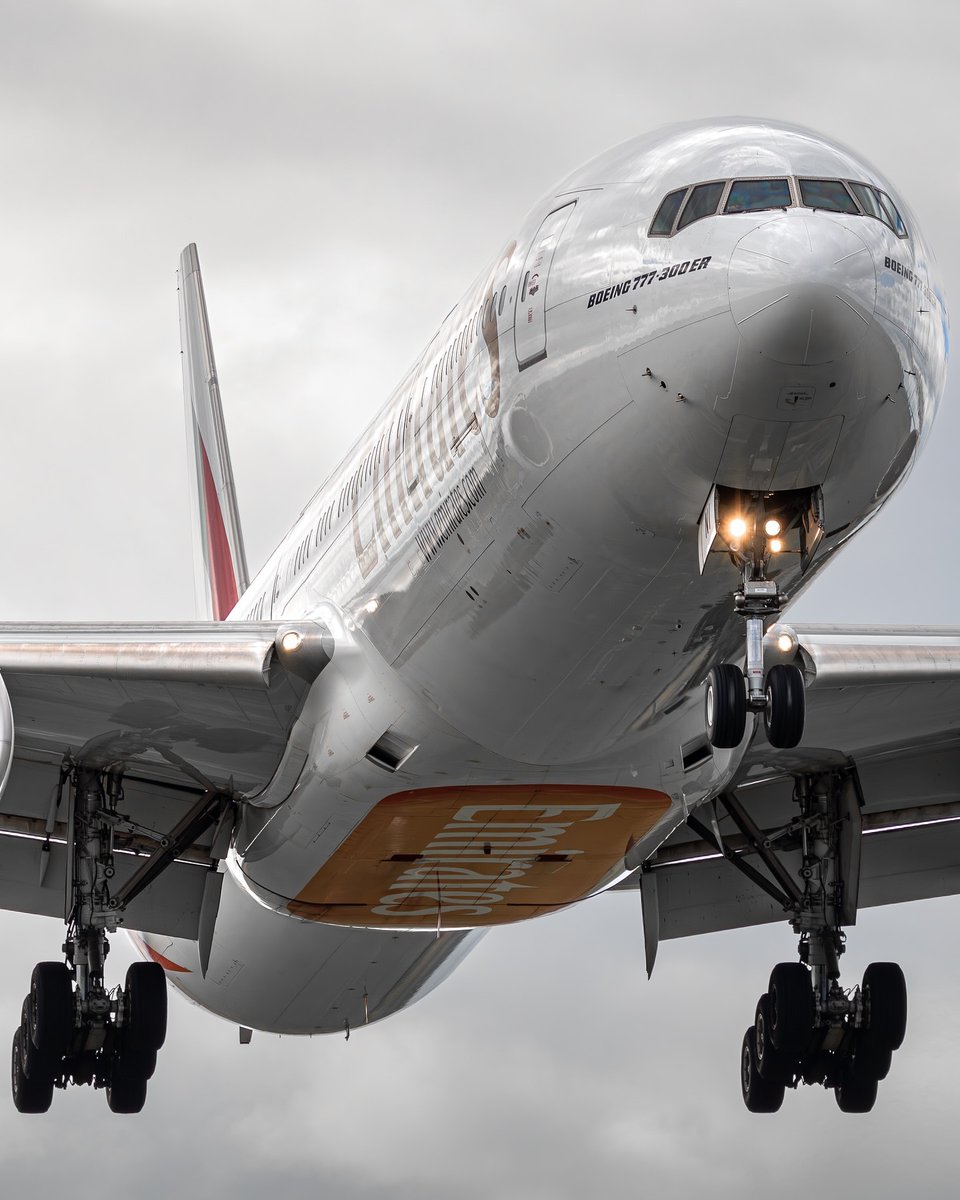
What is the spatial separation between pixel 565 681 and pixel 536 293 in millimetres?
3213

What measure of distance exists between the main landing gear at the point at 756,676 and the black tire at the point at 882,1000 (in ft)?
27.3

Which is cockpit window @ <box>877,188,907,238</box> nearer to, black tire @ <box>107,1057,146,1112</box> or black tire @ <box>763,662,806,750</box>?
black tire @ <box>763,662,806,750</box>

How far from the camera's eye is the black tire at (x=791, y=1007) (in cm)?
2138

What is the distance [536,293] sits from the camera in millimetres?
14477

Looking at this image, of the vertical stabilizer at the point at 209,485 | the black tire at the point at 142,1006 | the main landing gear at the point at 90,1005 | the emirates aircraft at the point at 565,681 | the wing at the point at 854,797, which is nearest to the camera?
the emirates aircraft at the point at 565,681

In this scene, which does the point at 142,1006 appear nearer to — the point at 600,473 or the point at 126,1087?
the point at 126,1087

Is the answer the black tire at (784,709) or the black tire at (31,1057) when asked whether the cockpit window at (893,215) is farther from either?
the black tire at (31,1057)

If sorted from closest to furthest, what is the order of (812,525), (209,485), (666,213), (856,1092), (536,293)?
(666,213)
(812,525)
(536,293)
(856,1092)
(209,485)

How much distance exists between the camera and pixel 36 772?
2066 centimetres

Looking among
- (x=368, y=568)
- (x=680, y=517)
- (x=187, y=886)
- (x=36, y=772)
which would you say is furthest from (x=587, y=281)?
(x=187, y=886)

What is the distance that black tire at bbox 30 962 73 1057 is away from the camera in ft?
66.9

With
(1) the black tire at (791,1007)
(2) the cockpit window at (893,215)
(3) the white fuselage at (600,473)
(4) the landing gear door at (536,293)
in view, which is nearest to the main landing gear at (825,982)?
(1) the black tire at (791,1007)

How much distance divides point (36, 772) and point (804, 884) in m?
8.36

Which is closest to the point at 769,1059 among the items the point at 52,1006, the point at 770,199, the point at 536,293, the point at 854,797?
the point at 854,797
